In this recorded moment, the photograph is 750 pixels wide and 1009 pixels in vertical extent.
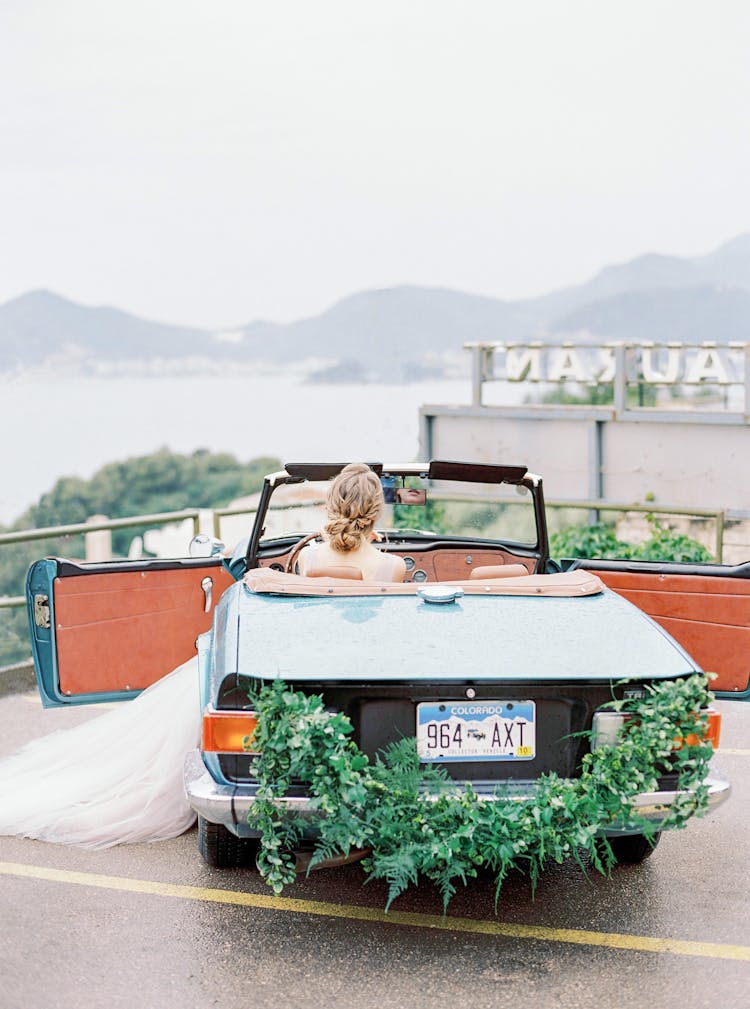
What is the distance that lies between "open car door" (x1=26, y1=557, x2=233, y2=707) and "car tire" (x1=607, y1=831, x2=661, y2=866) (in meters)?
2.11

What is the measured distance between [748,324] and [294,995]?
8650cm

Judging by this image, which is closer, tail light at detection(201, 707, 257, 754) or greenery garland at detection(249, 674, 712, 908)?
greenery garland at detection(249, 674, 712, 908)

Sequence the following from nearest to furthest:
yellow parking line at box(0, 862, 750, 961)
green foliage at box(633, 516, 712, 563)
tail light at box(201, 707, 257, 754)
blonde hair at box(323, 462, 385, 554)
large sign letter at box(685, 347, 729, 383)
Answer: tail light at box(201, 707, 257, 754) → yellow parking line at box(0, 862, 750, 961) → blonde hair at box(323, 462, 385, 554) → green foliage at box(633, 516, 712, 563) → large sign letter at box(685, 347, 729, 383)

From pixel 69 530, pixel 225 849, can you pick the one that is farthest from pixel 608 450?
pixel 225 849

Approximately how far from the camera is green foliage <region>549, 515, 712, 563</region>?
10.1 metres

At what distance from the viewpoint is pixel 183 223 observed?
76.3 metres

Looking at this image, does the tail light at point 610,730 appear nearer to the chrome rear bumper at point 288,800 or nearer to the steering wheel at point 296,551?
the chrome rear bumper at point 288,800

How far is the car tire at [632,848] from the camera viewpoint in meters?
4.60

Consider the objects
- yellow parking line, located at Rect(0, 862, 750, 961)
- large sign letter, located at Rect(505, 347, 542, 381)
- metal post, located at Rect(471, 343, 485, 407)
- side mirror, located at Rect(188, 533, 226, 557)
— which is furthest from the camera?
large sign letter, located at Rect(505, 347, 542, 381)

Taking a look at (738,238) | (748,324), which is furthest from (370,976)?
(748,324)

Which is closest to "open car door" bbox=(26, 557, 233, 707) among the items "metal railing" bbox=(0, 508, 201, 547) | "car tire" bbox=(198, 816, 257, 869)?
"car tire" bbox=(198, 816, 257, 869)

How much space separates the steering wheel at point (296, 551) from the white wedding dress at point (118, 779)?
0.61 metres

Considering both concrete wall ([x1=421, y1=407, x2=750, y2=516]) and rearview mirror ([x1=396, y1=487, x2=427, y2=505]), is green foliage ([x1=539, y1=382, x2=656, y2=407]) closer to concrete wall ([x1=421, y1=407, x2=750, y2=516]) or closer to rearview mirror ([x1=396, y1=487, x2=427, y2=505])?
concrete wall ([x1=421, y1=407, x2=750, y2=516])

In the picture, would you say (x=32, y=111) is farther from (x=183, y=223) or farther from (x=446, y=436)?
(x=446, y=436)
